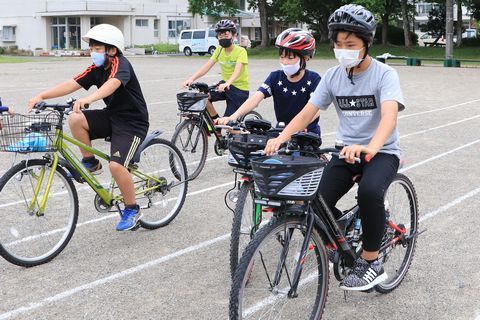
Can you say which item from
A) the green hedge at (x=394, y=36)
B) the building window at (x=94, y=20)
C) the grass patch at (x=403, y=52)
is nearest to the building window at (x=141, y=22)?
the building window at (x=94, y=20)

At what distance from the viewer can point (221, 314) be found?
3945 mm

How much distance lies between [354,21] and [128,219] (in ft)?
8.76

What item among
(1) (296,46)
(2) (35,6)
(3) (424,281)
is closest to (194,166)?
(1) (296,46)

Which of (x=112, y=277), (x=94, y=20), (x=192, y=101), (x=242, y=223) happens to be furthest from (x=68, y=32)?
(x=242, y=223)

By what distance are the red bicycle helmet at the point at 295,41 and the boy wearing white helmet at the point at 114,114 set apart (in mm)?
1254

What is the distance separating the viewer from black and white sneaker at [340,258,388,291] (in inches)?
145

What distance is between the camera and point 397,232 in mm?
4215

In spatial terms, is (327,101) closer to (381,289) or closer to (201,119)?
(381,289)

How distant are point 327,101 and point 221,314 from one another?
1.50 meters

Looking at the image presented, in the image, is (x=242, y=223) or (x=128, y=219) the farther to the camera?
(x=128, y=219)

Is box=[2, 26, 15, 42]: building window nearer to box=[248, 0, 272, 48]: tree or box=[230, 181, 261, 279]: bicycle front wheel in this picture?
box=[248, 0, 272, 48]: tree

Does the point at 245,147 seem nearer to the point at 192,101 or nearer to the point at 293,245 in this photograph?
the point at 293,245

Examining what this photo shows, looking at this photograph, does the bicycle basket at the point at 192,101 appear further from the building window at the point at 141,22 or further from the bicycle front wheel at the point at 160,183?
the building window at the point at 141,22

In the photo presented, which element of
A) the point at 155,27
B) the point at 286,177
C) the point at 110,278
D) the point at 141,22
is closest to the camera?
the point at 286,177
